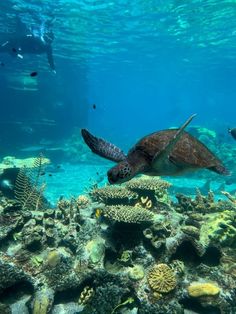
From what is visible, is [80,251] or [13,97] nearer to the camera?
[80,251]

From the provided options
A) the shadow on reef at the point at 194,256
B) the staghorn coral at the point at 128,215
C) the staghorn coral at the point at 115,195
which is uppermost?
the staghorn coral at the point at 115,195

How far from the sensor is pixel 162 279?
5.64 metres

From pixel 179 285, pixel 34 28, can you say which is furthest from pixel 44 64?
pixel 179 285

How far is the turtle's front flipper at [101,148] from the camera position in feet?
15.4

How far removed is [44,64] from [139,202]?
29686 millimetres

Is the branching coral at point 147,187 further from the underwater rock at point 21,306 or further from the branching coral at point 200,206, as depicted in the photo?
the underwater rock at point 21,306

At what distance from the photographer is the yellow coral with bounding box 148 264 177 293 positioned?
18.2 feet

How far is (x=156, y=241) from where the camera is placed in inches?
245

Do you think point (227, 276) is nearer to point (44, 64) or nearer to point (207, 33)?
point (207, 33)

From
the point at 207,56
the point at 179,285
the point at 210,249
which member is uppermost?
the point at 207,56

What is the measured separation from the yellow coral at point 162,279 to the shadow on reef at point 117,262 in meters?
0.02

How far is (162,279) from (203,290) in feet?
2.45

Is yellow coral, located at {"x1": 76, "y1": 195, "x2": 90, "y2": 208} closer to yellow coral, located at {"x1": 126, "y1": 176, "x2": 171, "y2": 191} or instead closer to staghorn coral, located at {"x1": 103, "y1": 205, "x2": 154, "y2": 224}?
yellow coral, located at {"x1": 126, "y1": 176, "x2": 171, "y2": 191}

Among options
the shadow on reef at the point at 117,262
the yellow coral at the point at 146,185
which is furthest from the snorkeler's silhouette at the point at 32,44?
the shadow on reef at the point at 117,262
